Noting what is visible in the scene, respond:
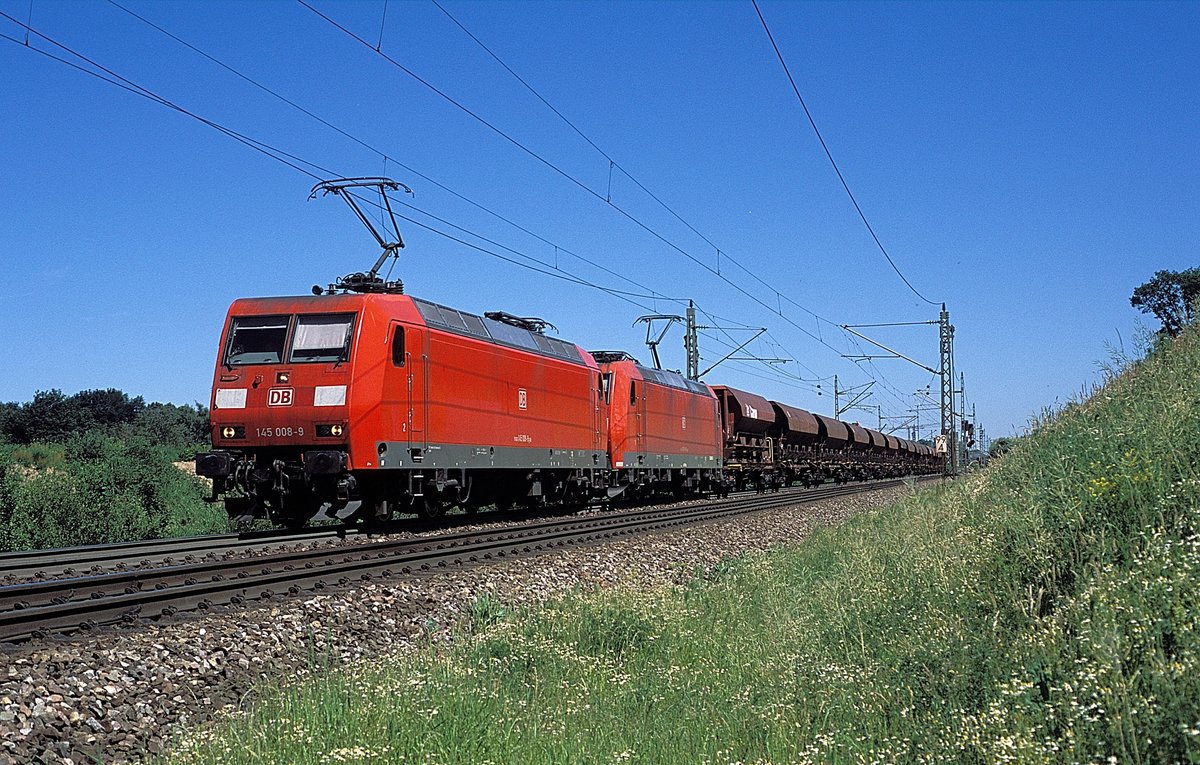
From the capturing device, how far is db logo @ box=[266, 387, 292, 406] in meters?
15.7

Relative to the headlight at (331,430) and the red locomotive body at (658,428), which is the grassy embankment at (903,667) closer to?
the headlight at (331,430)

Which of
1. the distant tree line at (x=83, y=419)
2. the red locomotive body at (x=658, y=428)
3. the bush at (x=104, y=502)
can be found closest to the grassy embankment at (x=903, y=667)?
the bush at (x=104, y=502)

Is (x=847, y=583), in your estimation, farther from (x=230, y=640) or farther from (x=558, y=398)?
(x=558, y=398)

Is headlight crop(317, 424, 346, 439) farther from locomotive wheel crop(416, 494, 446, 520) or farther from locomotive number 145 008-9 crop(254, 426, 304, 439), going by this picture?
locomotive wheel crop(416, 494, 446, 520)

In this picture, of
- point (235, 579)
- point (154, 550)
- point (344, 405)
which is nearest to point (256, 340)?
point (344, 405)

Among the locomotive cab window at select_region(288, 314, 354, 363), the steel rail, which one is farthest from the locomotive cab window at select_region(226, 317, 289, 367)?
the steel rail

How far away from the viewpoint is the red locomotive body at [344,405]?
15570mm

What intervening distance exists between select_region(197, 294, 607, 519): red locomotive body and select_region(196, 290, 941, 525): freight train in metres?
0.02

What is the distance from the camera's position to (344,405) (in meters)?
15.4

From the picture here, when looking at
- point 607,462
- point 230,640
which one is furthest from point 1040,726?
point 607,462

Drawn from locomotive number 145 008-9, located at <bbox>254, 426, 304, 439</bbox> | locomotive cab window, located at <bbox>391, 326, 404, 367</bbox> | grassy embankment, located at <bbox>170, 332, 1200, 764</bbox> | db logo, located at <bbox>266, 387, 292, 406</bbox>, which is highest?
locomotive cab window, located at <bbox>391, 326, 404, 367</bbox>

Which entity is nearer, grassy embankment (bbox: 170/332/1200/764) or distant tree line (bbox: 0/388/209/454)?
grassy embankment (bbox: 170/332/1200/764)

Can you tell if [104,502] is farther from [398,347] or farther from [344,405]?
[398,347]

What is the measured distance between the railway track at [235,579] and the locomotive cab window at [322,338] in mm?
3085
